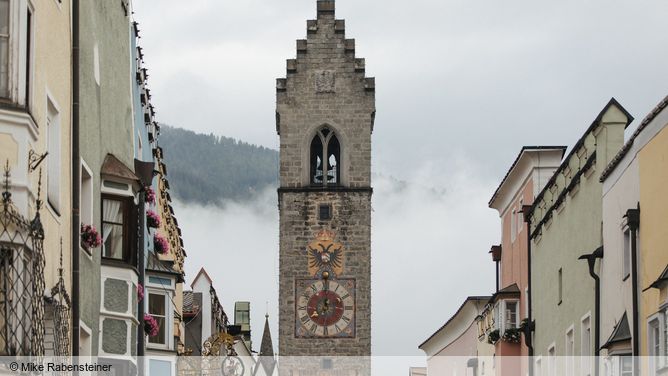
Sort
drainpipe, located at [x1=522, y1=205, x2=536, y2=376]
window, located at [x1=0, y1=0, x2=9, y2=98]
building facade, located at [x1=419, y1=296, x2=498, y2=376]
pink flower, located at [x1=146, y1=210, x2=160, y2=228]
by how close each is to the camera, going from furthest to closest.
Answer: building facade, located at [x1=419, y1=296, x2=498, y2=376] < drainpipe, located at [x1=522, y1=205, x2=536, y2=376] < pink flower, located at [x1=146, y1=210, x2=160, y2=228] < window, located at [x1=0, y1=0, x2=9, y2=98]

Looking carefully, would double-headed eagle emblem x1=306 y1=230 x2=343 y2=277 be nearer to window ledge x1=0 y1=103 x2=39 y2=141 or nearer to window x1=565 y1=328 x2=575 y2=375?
window x1=565 y1=328 x2=575 y2=375

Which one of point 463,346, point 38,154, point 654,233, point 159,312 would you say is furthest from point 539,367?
point 38,154

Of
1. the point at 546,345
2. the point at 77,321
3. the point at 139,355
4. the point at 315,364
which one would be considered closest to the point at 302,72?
the point at 315,364

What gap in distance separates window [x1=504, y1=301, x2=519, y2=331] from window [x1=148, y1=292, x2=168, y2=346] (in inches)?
435

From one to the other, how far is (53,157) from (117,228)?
5191mm

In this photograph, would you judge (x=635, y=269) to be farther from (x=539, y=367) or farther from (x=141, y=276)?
(x=539, y=367)

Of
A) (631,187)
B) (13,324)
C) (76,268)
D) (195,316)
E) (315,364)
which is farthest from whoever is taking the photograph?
(315,364)

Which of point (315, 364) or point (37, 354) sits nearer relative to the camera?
point (37, 354)

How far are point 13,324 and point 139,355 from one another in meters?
10.4

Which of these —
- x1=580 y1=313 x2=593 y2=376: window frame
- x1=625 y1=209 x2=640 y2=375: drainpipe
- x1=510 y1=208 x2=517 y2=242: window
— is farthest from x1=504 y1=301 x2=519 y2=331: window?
x1=625 y1=209 x2=640 y2=375: drainpipe

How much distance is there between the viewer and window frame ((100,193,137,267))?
2669 cm

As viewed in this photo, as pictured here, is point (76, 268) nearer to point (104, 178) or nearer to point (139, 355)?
point (104, 178)

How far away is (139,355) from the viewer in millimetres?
29547

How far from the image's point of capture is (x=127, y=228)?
27297 mm
